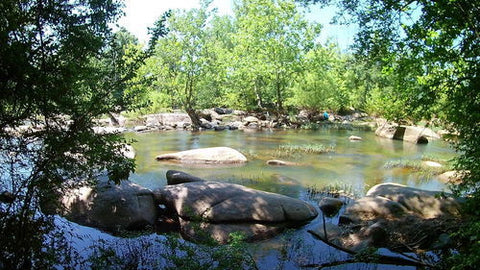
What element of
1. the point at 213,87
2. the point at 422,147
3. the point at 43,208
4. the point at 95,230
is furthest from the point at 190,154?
the point at 213,87

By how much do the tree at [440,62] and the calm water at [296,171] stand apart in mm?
2398

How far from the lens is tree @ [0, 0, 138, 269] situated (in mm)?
3690

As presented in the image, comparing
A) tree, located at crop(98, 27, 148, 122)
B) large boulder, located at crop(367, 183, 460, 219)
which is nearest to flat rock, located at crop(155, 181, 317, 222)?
large boulder, located at crop(367, 183, 460, 219)

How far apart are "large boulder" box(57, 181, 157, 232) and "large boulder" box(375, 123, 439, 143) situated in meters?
20.2

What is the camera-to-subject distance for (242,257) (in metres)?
4.87

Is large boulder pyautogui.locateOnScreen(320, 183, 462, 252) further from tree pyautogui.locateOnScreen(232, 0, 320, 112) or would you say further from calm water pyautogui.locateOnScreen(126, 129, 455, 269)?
tree pyautogui.locateOnScreen(232, 0, 320, 112)

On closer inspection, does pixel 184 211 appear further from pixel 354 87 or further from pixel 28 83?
pixel 354 87

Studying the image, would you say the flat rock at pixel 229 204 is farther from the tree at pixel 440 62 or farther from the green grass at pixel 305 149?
the green grass at pixel 305 149

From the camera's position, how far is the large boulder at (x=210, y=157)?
47.9 ft

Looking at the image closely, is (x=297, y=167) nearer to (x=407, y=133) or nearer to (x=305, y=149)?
(x=305, y=149)

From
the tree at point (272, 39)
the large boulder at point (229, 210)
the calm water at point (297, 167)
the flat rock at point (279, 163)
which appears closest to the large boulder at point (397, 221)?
the large boulder at point (229, 210)

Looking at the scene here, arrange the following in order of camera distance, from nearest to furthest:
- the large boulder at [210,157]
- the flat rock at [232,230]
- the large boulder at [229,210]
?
the flat rock at [232,230] → the large boulder at [229,210] → the large boulder at [210,157]

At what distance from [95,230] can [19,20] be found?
489 cm

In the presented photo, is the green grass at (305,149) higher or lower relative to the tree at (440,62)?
lower
